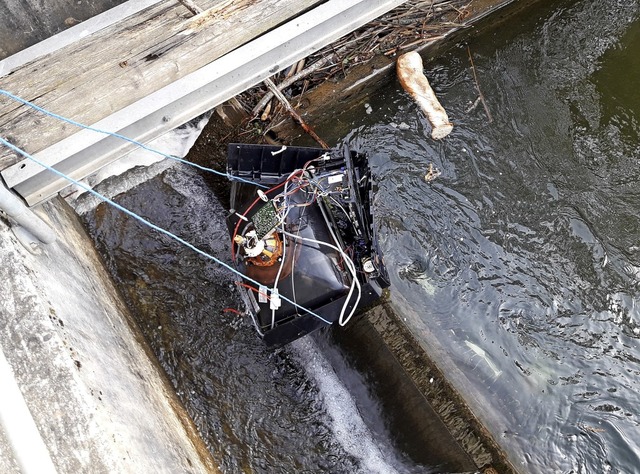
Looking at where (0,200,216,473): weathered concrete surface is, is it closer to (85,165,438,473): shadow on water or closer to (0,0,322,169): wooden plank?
(85,165,438,473): shadow on water

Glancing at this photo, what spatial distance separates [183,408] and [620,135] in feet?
16.2

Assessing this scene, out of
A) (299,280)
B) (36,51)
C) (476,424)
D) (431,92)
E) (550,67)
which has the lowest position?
(476,424)

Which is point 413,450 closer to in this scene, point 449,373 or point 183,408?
point 449,373

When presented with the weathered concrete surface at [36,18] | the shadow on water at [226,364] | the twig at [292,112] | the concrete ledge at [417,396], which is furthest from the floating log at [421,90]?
the weathered concrete surface at [36,18]

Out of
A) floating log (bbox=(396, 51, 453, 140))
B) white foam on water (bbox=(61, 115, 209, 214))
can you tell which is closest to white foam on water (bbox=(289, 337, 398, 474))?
white foam on water (bbox=(61, 115, 209, 214))

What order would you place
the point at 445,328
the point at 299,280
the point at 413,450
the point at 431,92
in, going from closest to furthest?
1. the point at 299,280
2. the point at 413,450
3. the point at 445,328
4. the point at 431,92

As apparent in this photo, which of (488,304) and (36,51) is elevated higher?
(36,51)

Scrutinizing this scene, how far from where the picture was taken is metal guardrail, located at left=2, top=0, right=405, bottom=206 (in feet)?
11.1

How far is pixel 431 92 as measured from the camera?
205 inches

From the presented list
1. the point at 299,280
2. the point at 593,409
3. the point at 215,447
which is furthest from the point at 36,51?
the point at 593,409

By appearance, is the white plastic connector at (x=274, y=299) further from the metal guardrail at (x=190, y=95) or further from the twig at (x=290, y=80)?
the twig at (x=290, y=80)

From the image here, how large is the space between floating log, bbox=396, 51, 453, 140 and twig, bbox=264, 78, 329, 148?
1027 mm

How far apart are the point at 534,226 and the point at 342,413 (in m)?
2.52

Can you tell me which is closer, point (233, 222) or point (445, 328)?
point (233, 222)
